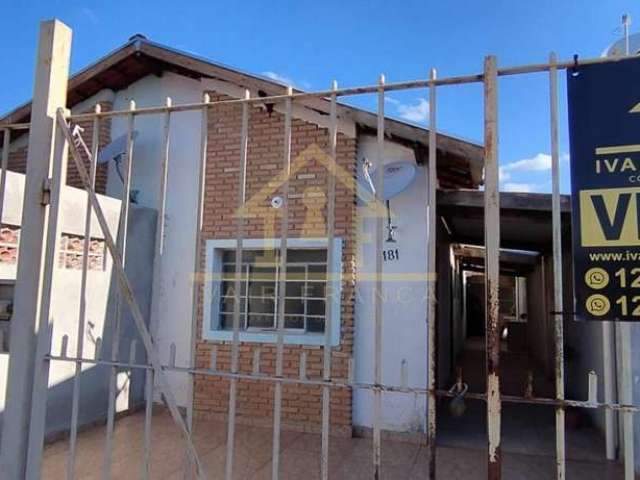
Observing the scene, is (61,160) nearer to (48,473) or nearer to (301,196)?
(48,473)

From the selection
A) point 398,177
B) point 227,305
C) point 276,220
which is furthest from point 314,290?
point 398,177

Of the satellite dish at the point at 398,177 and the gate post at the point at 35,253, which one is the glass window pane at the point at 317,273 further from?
the gate post at the point at 35,253

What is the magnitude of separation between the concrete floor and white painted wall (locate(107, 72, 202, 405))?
46.5 inches

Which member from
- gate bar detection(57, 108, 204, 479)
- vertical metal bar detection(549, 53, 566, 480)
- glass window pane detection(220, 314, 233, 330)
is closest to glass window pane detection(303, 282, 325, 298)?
glass window pane detection(220, 314, 233, 330)

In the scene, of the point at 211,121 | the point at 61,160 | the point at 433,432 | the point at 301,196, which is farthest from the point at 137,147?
the point at 433,432

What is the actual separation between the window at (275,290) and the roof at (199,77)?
1714mm

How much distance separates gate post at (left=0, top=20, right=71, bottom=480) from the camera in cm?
228

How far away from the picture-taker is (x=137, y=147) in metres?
6.60

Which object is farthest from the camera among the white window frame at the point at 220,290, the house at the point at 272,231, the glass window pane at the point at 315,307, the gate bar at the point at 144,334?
the glass window pane at the point at 315,307

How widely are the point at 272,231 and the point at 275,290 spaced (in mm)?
754

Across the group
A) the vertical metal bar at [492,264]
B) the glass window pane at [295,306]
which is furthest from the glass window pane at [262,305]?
the vertical metal bar at [492,264]

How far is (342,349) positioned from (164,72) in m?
4.71

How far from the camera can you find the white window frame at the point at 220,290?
17.7ft

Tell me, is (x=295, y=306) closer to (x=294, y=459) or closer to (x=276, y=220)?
(x=276, y=220)
